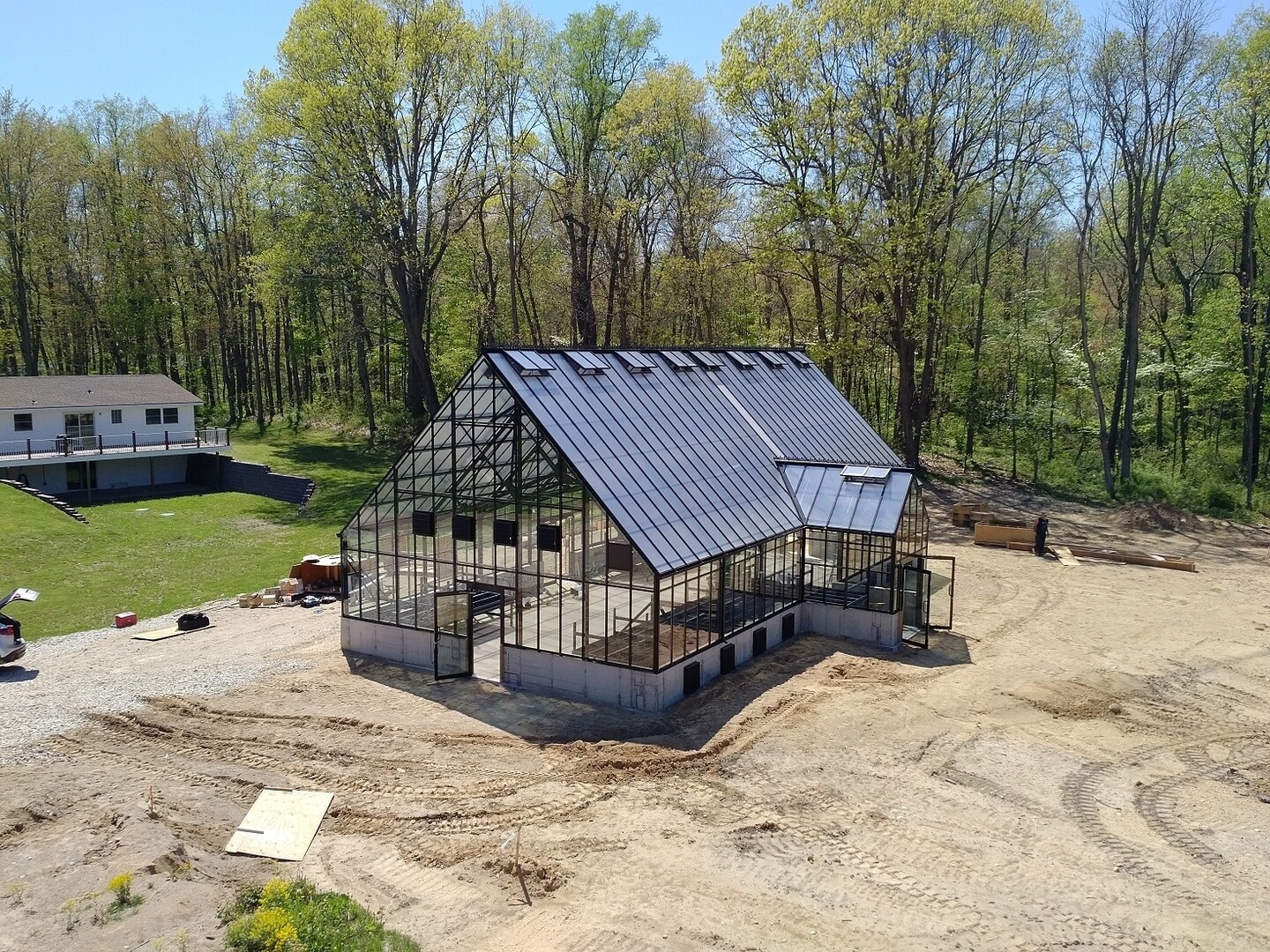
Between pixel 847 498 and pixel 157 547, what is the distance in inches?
987

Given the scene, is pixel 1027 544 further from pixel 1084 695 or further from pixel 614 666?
pixel 614 666

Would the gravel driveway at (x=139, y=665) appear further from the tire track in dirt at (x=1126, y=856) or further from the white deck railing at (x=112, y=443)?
the white deck railing at (x=112, y=443)

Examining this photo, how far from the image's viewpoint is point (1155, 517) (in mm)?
36562

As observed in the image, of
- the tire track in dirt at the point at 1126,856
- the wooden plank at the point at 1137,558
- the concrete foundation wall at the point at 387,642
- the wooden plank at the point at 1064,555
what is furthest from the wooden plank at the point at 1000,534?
the concrete foundation wall at the point at 387,642

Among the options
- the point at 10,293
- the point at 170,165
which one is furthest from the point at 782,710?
the point at 10,293

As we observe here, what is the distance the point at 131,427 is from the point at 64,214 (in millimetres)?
20281

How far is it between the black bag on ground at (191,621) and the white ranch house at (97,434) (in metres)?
20.7

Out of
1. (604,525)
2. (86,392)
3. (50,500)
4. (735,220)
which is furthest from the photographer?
(735,220)

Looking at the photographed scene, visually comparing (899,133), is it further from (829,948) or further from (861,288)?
(829,948)

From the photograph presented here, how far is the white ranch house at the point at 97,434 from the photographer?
39.9m

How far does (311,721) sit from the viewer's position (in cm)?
1769

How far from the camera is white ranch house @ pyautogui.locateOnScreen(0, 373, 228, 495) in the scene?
39.9m

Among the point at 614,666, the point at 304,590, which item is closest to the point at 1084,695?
the point at 614,666

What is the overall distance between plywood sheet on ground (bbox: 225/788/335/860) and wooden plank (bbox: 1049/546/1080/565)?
84.9 feet
